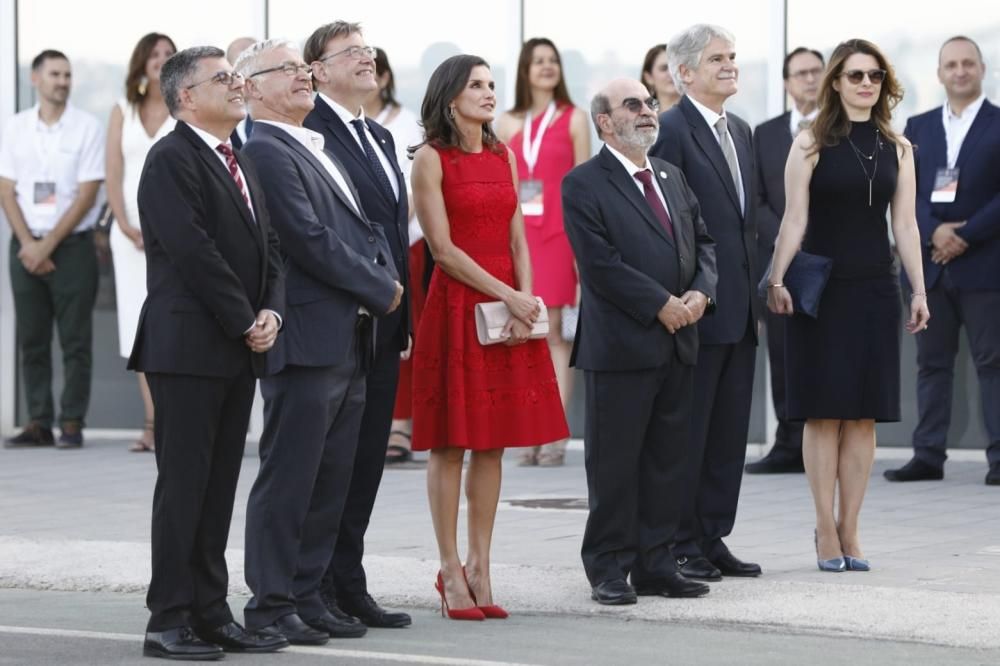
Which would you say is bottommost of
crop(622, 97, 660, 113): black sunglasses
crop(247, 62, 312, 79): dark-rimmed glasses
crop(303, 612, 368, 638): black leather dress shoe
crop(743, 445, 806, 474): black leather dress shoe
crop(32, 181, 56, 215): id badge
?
crop(743, 445, 806, 474): black leather dress shoe

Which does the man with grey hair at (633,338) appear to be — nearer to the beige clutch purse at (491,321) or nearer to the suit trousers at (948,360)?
the beige clutch purse at (491,321)

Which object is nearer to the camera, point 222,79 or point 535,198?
point 222,79

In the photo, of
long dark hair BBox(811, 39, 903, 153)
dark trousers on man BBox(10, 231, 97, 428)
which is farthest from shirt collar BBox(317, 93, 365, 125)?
dark trousers on man BBox(10, 231, 97, 428)

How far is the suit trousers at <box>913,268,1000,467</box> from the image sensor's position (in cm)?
1145

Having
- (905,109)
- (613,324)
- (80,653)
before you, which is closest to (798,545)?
(613,324)

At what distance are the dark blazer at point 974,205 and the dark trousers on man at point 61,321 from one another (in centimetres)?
540

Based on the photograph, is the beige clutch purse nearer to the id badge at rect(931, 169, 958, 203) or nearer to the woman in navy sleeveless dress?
the woman in navy sleeveless dress

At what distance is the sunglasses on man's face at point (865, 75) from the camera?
→ 830 centimetres

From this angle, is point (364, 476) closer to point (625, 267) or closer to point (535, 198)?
point (625, 267)

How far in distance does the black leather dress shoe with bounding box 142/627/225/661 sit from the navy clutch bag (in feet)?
9.42

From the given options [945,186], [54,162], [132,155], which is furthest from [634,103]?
[54,162]

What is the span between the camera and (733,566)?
8.18m

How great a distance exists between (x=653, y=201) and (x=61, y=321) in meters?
6.85

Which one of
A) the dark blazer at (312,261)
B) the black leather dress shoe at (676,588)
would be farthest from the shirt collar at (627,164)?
the black leather dress shoe at (676,588)
